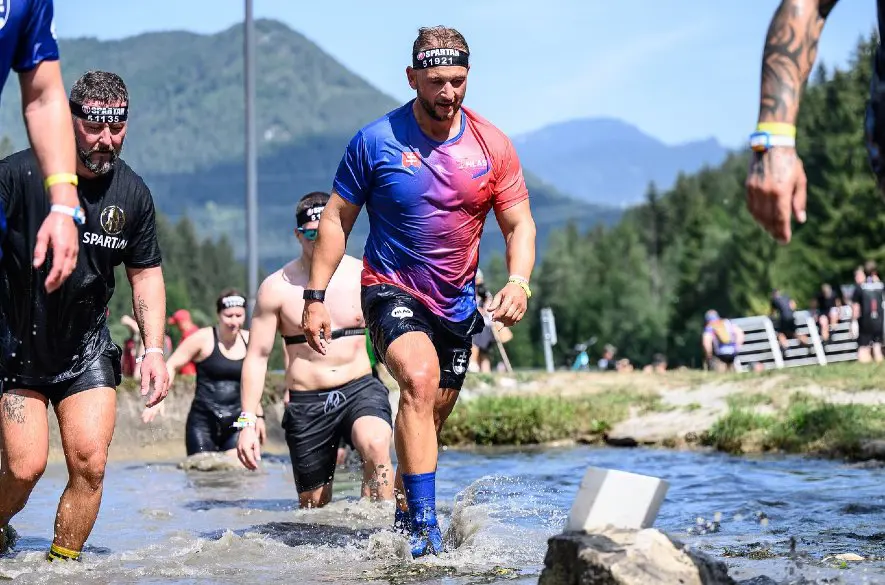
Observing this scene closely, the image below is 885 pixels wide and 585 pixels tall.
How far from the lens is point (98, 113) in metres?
5.70

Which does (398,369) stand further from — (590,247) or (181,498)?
(590,247)

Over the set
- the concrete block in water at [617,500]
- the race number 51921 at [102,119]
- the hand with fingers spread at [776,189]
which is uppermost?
the race number 51921 at [102,119]

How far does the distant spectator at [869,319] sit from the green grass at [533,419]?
10423 millimetres

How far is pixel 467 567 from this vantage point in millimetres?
5719

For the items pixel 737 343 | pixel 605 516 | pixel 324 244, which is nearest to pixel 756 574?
pixel 605 516

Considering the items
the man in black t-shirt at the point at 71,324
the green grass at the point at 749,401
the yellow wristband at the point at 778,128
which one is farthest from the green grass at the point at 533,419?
the yellow wristband at the point at 778,128

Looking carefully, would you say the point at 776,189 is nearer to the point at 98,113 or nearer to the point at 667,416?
the point at 98,113

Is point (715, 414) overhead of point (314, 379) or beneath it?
beneath

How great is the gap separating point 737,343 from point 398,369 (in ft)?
75.1

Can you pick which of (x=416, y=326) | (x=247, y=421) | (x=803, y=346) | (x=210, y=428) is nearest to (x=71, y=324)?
(x=416, y=326)

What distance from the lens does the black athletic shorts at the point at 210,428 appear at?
39.1 feet

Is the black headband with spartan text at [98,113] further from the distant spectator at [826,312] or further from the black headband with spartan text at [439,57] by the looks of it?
the distant spectator at [826,312]

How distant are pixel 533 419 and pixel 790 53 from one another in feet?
33.8

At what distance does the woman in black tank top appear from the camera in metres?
11.9
